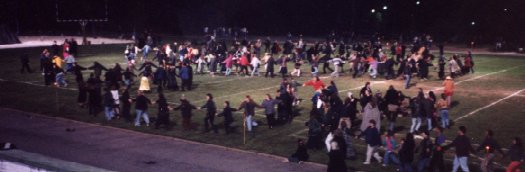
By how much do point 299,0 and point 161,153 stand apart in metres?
65.2

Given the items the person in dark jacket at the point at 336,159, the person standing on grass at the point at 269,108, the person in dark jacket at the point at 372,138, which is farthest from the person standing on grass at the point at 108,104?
the person in dark jacket at the point at 336,159

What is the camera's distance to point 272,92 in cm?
2880

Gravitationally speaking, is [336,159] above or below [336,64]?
below

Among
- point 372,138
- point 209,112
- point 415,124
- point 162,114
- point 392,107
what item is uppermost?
point 392,107

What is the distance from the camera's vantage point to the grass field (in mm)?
19203

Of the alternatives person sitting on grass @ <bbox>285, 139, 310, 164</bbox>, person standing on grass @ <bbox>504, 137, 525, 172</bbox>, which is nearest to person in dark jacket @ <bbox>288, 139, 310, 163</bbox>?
person sitting on grass @ <bbox>285, 139, 310, 164</bbox>

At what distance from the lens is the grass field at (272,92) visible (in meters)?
19.2

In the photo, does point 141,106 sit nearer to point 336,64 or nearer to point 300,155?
point 300,155

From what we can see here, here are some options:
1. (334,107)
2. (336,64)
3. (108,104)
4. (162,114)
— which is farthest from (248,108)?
(336,64)

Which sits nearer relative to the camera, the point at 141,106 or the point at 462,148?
the point at 462,148

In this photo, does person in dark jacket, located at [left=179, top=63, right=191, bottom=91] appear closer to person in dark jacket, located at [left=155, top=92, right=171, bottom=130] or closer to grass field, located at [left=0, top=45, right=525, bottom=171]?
grass field, located at [left=0, top=45, right=525, bottom=171]

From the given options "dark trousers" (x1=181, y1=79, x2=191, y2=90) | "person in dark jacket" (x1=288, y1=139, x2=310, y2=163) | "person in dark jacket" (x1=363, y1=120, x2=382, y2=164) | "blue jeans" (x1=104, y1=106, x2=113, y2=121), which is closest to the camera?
"person in dark jacket" (x1=363, y1=120, x2=382, y2=164)

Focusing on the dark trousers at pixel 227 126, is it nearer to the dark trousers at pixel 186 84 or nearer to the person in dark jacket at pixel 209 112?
the person in dark jacket at pixel 209 112

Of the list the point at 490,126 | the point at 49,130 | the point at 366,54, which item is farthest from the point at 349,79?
the point at 49,130
